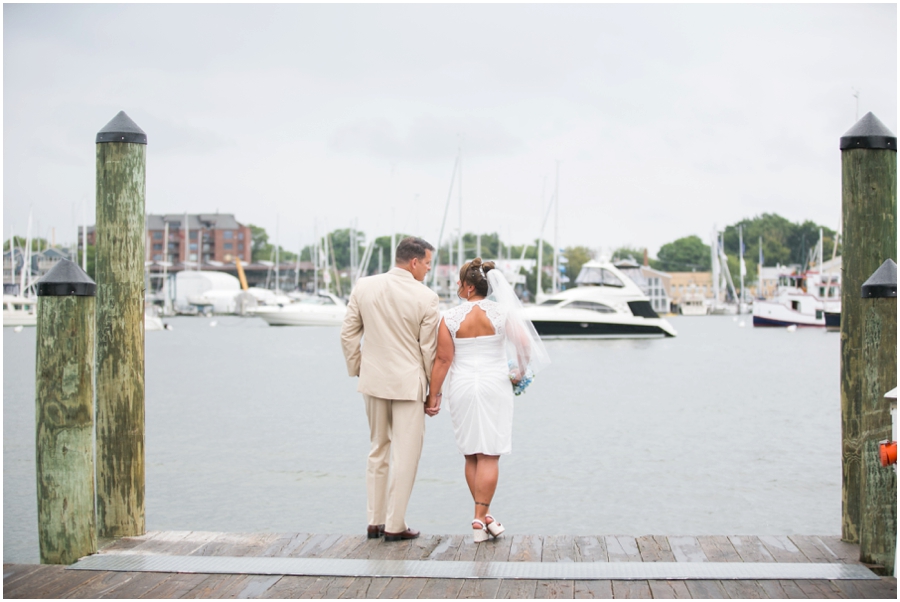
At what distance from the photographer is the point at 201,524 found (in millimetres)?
10781

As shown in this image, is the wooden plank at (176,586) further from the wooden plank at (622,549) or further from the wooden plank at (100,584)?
the wooden plank at (622,549)

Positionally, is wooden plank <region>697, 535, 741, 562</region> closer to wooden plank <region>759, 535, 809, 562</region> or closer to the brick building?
wooden plank <region>759, 535, 809, 562</region>

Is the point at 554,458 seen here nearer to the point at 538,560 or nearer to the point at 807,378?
the point at 538,560

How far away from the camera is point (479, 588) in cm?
465

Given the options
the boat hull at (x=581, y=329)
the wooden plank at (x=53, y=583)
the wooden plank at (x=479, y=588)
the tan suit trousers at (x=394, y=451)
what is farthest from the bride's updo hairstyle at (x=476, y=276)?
the boat hull at (x=581, y=329)

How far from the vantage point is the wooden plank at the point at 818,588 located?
448 centimetres

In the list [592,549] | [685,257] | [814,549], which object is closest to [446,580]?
[592,549]

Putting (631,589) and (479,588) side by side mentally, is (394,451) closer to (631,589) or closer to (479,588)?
(479,588)

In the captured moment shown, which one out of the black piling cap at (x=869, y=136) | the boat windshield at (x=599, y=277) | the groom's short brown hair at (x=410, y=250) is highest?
the boat windshield at (x=599, y=277)

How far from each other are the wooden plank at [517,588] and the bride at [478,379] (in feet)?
2.74

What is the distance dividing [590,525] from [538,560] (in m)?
5.84

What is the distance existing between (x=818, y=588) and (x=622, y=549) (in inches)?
47.6

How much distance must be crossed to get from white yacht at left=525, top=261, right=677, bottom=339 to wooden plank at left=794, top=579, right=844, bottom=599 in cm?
4271

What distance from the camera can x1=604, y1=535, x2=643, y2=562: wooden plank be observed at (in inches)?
208
